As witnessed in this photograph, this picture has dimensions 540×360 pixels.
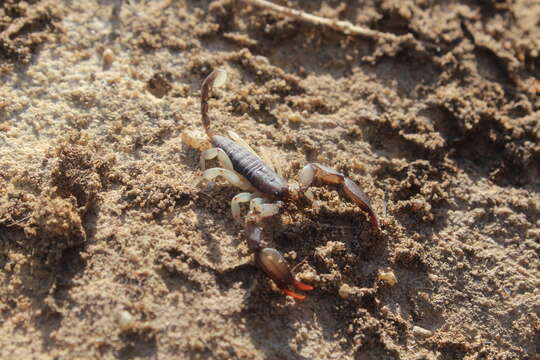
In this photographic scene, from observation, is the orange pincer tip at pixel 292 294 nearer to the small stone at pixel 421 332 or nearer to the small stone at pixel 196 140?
the small stone at pixel 421 332

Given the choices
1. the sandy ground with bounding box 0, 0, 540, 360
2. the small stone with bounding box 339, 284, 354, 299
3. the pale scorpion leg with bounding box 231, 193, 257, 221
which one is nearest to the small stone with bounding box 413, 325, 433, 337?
the sandy ground with bounding box 0, 0, 540, 360

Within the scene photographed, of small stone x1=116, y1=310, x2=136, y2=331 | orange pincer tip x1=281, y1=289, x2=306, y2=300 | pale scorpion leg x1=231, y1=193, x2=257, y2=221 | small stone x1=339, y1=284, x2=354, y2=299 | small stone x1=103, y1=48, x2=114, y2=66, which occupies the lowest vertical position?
small stone x1=116, y1=310, x2=136, y2=331

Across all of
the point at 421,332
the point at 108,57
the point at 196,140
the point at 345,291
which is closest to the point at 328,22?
the point at 196,140

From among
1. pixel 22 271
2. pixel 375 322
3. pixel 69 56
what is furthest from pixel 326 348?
pixel 69 56

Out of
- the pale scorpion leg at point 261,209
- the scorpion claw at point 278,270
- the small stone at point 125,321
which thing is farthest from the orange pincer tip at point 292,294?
the small stone at point 125,321

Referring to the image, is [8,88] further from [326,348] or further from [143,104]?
[326,348]

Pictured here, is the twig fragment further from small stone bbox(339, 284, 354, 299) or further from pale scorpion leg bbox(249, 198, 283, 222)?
small stone bbox(339, 284, 354, 299)

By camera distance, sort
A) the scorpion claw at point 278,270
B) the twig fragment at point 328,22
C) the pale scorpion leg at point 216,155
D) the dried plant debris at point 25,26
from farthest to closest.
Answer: the twig fragment at point 328,22
the dried plant debris at point 25,26
the pale scorpion leg at point 216,155
the scorpion claw at point 278,270
